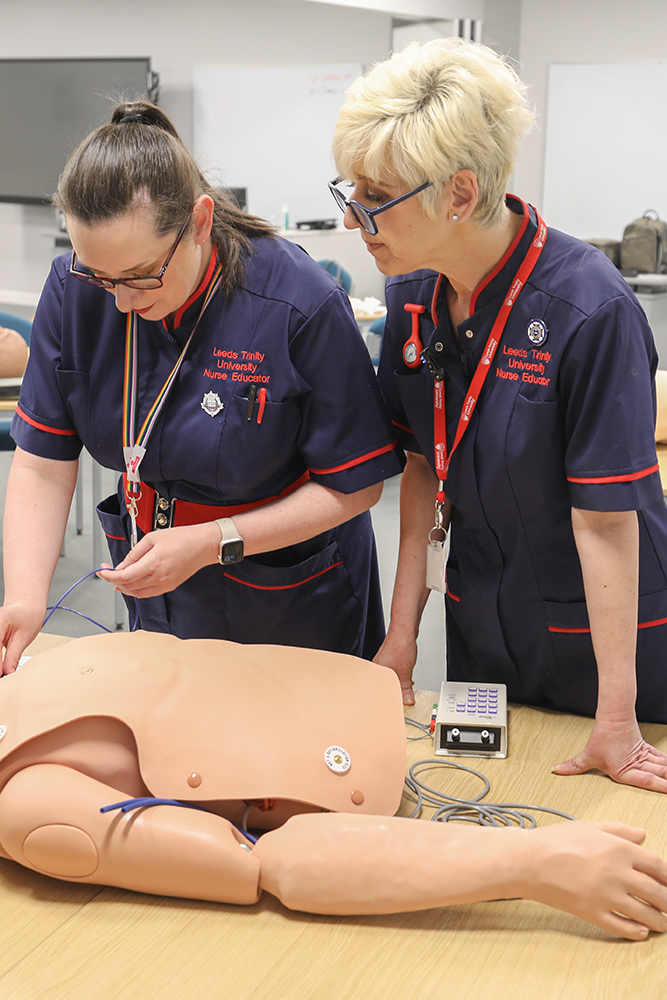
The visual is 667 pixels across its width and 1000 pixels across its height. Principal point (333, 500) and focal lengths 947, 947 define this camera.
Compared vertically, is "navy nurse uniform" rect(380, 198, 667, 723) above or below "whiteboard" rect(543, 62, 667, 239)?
below

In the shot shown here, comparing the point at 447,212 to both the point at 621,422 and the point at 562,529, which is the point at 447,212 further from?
the point at 562,529

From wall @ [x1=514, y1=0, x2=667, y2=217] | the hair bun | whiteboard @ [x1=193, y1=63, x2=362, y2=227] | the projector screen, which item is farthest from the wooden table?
the projector screen

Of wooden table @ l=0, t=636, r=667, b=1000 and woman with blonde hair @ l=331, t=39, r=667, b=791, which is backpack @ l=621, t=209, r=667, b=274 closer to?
A: woman with blonde hair @ l=331, t=39, r=667, b=791

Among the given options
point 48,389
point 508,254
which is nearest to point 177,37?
point 48,389

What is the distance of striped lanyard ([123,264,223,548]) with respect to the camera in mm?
1365

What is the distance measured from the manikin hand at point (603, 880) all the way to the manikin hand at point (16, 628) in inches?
28.7

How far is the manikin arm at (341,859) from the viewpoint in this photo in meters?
0.95

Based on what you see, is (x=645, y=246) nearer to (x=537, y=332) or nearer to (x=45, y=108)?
(x=45, y=108)

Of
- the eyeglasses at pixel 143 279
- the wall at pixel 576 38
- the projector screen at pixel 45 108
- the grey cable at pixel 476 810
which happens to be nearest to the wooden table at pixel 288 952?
the grey cable at pixel 476 810

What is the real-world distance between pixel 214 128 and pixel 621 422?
7.45 metres

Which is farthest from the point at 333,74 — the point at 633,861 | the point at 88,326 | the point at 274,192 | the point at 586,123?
the point at 633,861

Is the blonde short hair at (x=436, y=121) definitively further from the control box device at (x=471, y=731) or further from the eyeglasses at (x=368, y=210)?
the control box device at (x=471, y=731)

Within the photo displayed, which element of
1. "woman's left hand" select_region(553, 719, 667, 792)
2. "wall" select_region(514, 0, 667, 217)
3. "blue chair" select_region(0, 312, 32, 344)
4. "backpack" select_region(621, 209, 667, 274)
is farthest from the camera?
"wall" select_region(514, 0, 667, 217)

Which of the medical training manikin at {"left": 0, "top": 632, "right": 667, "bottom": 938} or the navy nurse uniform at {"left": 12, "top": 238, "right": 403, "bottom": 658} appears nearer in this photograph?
the medical training manikin at {"left": 0, "top": 632, "right": 667, "bottom": 938}
